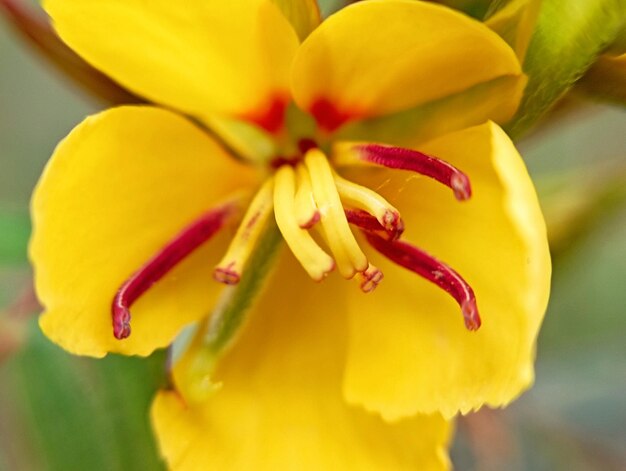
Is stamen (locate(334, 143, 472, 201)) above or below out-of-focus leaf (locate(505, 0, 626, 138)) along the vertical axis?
below

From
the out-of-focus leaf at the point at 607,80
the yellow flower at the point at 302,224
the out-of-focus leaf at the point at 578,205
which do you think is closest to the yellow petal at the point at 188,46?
the yellow flower at the point at 302,224

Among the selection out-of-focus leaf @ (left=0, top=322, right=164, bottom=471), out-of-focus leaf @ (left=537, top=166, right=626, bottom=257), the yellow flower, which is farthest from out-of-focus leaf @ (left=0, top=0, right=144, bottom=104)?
out-of-focus leaf @ (left=537, top=166, right=626, bottom=257)

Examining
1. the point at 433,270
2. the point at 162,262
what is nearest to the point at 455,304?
the point at 433,270

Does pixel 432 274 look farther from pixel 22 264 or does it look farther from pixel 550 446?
pixel 550 446

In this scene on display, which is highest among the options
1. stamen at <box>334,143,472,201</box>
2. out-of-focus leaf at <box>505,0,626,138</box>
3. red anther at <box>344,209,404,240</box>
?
out-of-focus leaf at <box>505,0,626,138</box>

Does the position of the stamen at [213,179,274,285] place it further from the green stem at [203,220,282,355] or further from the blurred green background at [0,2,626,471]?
the blurred green background at [0,2,626,471]

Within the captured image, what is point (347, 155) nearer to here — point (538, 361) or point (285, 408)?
point (285, 408)

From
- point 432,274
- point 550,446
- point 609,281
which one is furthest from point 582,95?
point 609,281
